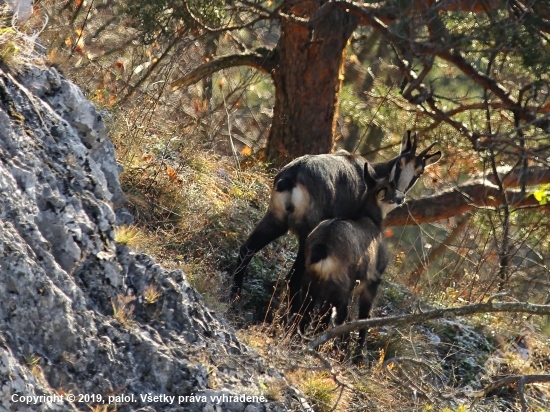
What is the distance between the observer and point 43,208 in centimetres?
509

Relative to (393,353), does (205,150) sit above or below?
above

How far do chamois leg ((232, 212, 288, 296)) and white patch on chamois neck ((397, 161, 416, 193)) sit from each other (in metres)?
1.35

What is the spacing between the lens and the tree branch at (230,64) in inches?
411

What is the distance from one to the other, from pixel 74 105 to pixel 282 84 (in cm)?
455

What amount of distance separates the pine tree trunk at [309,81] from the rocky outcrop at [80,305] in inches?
173

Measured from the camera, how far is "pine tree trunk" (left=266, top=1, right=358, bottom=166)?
32.8 feet

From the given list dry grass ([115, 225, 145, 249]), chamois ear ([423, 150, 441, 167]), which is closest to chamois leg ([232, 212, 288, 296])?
dry grass ([115, 225, 145, 249])

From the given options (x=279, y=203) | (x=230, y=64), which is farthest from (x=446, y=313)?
(x=230, y=64)

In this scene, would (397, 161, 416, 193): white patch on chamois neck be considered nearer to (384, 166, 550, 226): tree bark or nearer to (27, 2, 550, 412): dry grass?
(27, 2, 550, 412): dry grass

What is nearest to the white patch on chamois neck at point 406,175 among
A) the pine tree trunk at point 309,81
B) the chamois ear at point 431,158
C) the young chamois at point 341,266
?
the chamois ear at point 431,158

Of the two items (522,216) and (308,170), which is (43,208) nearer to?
(308,170)

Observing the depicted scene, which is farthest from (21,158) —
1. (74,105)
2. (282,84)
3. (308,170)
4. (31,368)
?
(282,84)

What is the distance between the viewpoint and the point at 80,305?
486cm

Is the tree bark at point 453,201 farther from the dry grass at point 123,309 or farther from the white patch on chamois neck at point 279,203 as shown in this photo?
the dry grass at point 123,309
